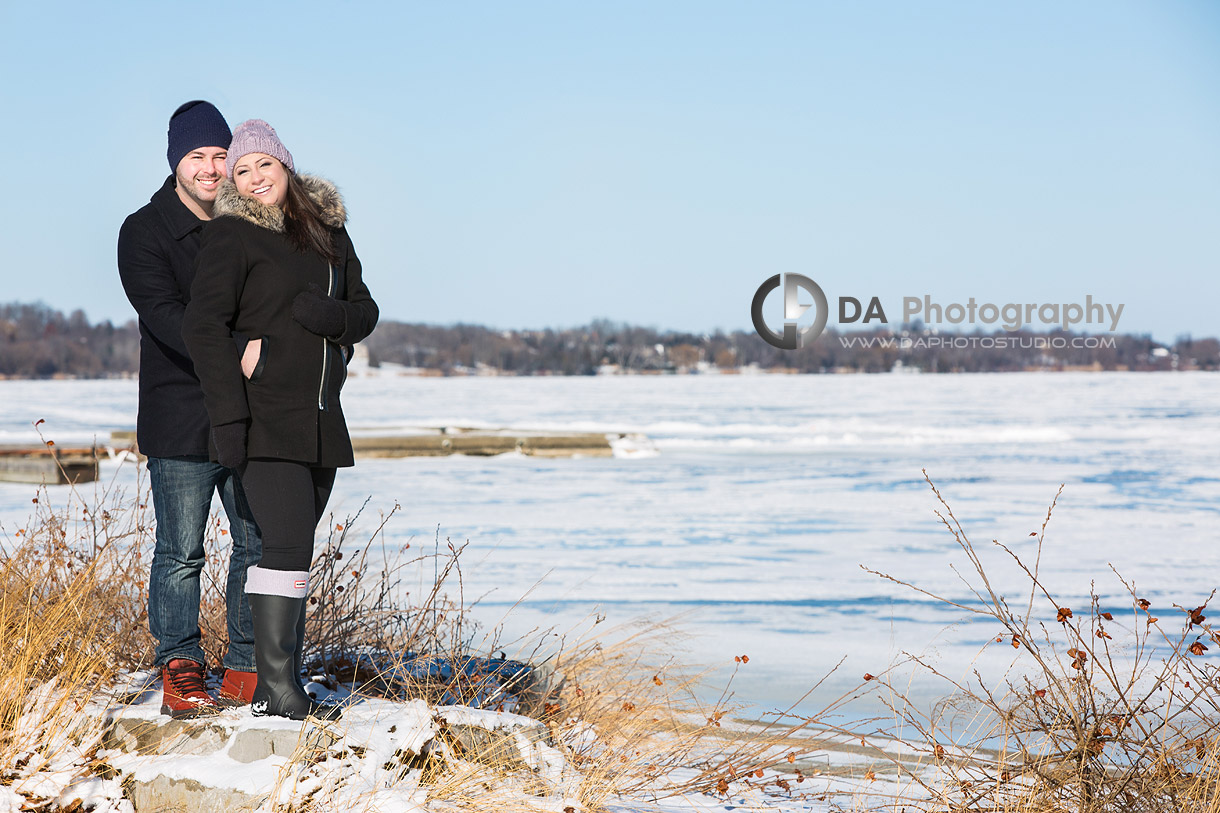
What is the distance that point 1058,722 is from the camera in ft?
10.7

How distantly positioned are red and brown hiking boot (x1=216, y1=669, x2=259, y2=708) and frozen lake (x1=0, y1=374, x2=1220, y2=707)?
6.65 feet

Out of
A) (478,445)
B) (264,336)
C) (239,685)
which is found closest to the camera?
(264,336)

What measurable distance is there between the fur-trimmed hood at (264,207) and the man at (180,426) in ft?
1.27

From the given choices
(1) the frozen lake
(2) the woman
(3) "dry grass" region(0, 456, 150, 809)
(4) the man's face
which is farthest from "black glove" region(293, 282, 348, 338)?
(1) the frozen lake

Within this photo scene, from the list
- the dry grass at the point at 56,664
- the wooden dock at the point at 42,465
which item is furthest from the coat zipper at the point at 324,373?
the wooden dock at the point at 42,465

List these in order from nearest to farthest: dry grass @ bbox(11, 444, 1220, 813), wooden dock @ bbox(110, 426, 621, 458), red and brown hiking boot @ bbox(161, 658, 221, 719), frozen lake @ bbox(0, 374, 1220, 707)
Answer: dry grass @ bbox(11, 444, 1220, 813)
red and brown hiking boot @ bbox(161, 658, 221, 719)
frozen lake @ bbox(0, 374, 1220, 707)
wooden dock @ bbox(110, 426, 621, 458)

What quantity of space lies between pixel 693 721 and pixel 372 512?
247 inches

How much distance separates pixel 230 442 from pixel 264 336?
1.06ft

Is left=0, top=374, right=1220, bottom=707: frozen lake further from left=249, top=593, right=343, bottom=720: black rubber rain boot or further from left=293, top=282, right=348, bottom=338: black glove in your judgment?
left=293, top=282, right=348, bottom=338: black glove

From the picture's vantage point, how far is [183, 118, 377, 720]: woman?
9.51 ft

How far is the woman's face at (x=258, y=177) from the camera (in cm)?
299

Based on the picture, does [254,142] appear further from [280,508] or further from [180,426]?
[280,508]

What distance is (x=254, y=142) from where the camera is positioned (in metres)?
2.96

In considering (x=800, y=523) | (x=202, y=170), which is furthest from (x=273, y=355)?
(x=800, y=523)
